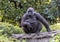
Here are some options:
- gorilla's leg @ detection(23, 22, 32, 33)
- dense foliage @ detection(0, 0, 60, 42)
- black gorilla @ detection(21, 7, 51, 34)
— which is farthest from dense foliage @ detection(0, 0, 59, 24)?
gorilla's leg @ detection(23, 22, 32, 33)

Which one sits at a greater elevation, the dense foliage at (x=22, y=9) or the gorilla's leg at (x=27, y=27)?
the gorilla's leg at (x=27, y=27)

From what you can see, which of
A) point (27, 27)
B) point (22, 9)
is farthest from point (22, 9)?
point (27, 27)

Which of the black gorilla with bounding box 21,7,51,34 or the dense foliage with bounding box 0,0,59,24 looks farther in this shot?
the dense foliage with bounding box 0,0,59,24

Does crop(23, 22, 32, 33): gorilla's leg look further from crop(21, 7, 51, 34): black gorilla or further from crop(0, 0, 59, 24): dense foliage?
crop(0, 0, 59, 24): dense foliage

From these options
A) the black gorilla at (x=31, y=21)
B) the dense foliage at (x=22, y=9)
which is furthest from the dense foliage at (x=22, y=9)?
the black gorilla at (x=31, y=21)

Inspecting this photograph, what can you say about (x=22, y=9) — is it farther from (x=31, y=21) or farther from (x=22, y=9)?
(x=31, y=21)

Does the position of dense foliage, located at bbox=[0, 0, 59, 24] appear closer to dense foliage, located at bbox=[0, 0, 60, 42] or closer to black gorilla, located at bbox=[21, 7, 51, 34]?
dense foliage, located at bbox=[0, 0, 60, 42]

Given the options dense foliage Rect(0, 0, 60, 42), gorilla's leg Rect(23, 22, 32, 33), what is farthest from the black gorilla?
dense foliage Rect(0, 0, 60, 42)

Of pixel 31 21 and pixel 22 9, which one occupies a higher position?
pixel 31 21

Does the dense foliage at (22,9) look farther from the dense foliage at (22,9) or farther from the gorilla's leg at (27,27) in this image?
the gorilla's leg at (27,27)

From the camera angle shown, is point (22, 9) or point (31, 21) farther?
point (22, 9)

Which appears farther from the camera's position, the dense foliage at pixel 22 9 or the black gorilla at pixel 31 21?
the dense foliage at pixel 22 9

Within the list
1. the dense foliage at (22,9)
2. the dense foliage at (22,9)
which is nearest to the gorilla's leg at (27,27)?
the dense foliage at (22,9)

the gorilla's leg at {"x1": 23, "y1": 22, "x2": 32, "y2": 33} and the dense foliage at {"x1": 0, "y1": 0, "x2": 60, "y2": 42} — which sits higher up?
the gorilla's leg at {"x1": 23, "y1": 22, "x2": 32, "y2": 33}
